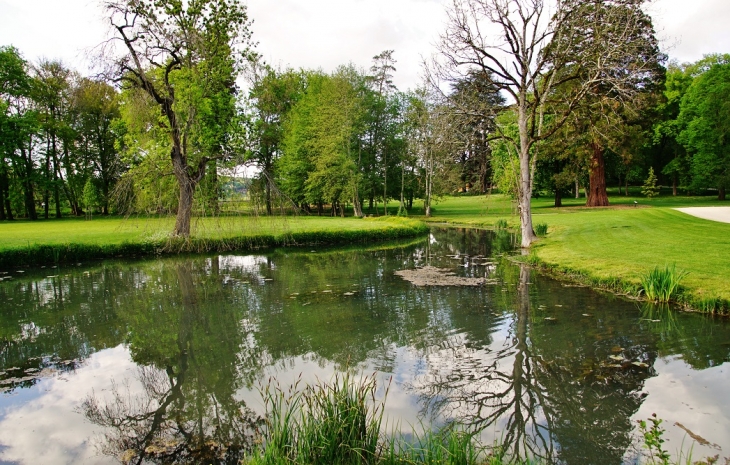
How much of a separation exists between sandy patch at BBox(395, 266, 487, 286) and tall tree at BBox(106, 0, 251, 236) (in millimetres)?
9257

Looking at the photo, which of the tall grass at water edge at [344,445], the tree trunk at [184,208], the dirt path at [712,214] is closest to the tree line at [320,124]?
the tree trunk at [184,208]

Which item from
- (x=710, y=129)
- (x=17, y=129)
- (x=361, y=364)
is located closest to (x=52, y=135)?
(x=17, y=129)

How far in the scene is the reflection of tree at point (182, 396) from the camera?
14.8 ft

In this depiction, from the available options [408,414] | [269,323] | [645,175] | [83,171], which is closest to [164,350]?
[269,323]

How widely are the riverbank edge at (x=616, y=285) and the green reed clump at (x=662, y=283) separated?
192mm

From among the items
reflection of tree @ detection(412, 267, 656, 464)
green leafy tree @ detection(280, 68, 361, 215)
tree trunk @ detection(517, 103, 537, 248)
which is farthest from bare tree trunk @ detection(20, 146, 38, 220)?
reflection of tree @ detection(412, 267, 656, 464)

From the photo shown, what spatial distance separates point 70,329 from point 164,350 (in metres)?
2.75

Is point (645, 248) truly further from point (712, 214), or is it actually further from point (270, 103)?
point (270, 103)

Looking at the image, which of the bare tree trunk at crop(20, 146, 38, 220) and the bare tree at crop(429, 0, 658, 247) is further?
the bare tree trunk at crop(20, 146, 38, 220)

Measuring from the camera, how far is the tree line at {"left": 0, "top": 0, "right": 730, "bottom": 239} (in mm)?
16094

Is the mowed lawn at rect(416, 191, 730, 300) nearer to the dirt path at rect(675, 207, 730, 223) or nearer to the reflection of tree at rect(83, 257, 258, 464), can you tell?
the dirt path at rect(675, 207, 730, 223)

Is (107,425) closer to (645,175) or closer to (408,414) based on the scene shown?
(408,414)

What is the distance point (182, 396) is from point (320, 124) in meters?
33.9

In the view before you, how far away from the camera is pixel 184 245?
18828mm
